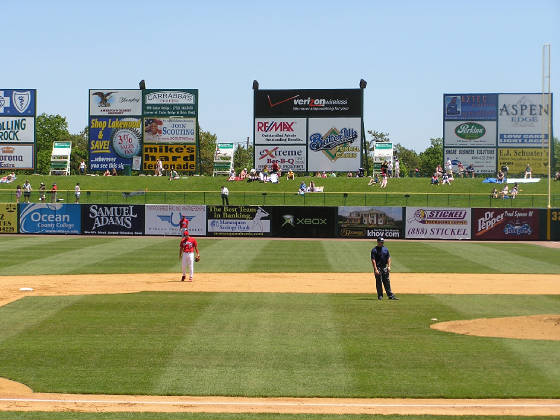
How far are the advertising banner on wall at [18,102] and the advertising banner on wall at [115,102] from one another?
638cm

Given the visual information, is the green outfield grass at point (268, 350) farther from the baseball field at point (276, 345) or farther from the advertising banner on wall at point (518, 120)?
the advertising banner on wall at point (518, 120)

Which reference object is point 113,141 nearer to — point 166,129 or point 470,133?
point 166,129

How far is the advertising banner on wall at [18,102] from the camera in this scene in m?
72.5

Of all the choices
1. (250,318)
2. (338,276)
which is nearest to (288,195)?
(338,276)

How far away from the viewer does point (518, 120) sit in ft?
229

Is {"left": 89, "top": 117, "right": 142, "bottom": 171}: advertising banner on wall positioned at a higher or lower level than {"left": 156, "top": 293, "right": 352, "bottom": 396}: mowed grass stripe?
higher

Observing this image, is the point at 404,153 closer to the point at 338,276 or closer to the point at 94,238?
the point at 94,238

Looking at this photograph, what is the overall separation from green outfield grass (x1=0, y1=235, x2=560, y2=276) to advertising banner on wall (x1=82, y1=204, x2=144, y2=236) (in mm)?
1886

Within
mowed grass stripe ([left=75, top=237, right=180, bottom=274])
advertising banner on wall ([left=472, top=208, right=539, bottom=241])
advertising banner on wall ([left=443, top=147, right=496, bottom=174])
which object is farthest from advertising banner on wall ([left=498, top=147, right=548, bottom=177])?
mowed grass stripe ([left=75, top=237, right=180, bottom=274])

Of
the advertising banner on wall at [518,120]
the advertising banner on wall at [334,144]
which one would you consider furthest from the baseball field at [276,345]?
the advertising banner on wall at [518,120]

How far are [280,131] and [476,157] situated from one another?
1833 centimetres

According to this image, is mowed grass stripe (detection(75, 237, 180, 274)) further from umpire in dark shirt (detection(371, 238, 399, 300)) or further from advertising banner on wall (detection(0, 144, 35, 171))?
advertising banner on wall (detection(0, 144, 35, 171))

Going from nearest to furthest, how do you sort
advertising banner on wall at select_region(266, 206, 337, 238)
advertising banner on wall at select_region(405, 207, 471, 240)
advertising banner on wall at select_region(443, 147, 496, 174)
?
advertising banner on wall at select_region(405, 207, 471, 240) → advertising banner on wall at select_region(266, 206, 337, 238) → advertising banner on wall at select_region(443, 147, 496, 174)

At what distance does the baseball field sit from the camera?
441 inches
